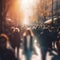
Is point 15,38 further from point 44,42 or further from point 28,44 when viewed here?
point 44,42

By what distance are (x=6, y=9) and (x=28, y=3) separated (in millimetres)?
197

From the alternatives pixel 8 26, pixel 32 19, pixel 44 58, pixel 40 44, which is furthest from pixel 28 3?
pixel 44 58

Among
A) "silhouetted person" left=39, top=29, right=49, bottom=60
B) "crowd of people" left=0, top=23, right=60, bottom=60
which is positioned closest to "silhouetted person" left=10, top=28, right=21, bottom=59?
"crowd of people" left=0, top=23, right=60, bottom=60

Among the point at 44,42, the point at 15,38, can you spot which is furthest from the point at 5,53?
the point at 44,42

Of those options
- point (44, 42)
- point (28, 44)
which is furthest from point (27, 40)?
point (44, 42)

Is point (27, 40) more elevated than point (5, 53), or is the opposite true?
point (27, 40)

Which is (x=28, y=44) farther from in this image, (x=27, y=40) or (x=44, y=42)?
(x=44, y=42)

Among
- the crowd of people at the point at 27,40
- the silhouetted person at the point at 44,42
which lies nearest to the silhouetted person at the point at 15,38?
the crowd of people at the point at 27,40

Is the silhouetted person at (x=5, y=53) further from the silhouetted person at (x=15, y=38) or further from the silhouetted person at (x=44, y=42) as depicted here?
the silhouetted person at (x=44, y=42)

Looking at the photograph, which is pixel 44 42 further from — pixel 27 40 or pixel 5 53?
pixel 5 53

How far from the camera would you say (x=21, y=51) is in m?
1.28

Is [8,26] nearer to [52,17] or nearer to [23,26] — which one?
[23,26]

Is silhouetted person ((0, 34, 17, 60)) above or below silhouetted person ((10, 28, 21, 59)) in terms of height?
below

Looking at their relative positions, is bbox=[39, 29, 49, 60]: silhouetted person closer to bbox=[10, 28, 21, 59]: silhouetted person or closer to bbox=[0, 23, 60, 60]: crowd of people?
bbox=[0, 23, 60, 60]: crowd of people
